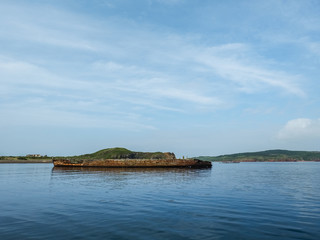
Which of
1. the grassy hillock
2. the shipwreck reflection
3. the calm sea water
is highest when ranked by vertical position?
the grassy hillock

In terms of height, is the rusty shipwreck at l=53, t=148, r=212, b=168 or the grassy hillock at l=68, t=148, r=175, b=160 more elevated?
the grassy hillock at l=68, t=148, r=175, b=160

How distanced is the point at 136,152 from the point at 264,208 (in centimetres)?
17609

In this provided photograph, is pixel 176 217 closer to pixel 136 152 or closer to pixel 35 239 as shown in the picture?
pixel 35 239

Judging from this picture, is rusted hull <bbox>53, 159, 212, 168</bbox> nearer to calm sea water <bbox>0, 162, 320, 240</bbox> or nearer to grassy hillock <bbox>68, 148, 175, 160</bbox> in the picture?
grassy hillock <bbox>68, 148, 175, 160</bbox>

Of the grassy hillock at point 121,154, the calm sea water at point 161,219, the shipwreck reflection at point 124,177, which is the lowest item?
the shipwreck reflection at point 124,177

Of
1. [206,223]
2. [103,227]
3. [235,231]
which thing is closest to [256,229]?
[235,231]

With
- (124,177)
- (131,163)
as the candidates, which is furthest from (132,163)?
(124,177)

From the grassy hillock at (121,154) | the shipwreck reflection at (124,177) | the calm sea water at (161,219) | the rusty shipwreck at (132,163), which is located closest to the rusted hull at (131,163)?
the rusty shipwreck at (132,163)

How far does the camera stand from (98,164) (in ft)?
328

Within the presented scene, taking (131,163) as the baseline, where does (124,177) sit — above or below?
below

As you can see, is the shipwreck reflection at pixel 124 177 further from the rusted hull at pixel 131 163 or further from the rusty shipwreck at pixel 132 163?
the rusty shipwreck at pixel 132 163

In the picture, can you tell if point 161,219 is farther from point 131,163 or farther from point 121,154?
point 121,154

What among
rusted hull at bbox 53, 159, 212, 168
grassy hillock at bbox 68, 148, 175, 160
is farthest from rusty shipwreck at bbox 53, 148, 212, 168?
grassy hillock at bbox 68, 148, 175, 160

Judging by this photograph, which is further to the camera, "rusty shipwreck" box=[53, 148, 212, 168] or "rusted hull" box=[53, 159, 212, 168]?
"rusty shipwreck" box=[53, 148, 212, 168]
